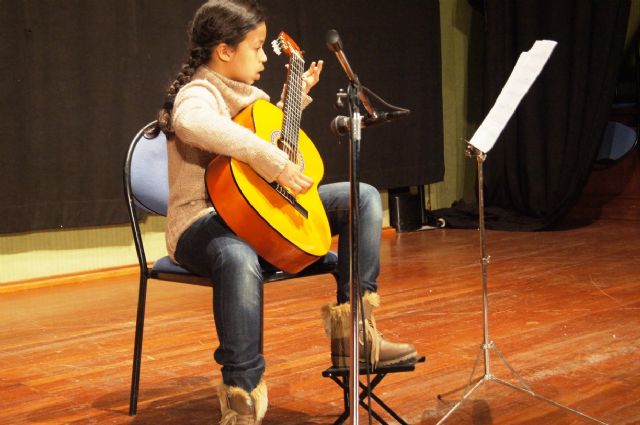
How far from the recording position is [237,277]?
196 centimetres

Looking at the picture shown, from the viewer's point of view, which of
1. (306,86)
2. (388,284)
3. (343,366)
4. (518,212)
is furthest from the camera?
(518,212)

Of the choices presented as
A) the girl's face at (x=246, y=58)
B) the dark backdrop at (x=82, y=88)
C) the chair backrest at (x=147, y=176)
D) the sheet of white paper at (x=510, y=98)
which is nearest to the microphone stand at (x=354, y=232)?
the girl's face at (x=246, y=58)

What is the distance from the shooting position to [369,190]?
7.40ft

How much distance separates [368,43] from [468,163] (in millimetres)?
1505

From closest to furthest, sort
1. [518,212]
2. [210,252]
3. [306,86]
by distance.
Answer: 1. [210,252]
2. [306,86]
3. [518,212]

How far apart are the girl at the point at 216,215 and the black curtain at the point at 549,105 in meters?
4.07

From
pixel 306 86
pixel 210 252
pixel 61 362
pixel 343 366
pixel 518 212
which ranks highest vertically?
pixel 306 86

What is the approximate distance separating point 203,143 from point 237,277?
0.32m

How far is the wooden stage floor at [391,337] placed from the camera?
2428 mm

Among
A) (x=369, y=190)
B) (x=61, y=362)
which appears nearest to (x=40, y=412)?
(x=61, y=362)

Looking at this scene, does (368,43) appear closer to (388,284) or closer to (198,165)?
(388,284)

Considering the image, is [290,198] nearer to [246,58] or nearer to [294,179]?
[294,179]

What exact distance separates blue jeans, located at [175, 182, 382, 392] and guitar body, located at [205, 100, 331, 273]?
0.16 feet

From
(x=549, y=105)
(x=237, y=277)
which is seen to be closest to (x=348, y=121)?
(x=237, y=277)
